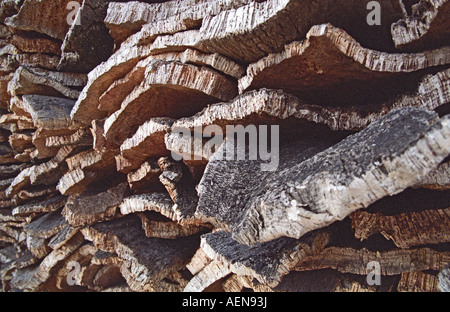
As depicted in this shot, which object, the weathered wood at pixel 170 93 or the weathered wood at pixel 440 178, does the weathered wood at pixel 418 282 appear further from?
the weathered wood at pixel 170 93

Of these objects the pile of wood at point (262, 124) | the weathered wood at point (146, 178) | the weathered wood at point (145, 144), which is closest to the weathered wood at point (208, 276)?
the pile of wood at point (262, 124)

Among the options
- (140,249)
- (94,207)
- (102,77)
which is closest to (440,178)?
(140,249)

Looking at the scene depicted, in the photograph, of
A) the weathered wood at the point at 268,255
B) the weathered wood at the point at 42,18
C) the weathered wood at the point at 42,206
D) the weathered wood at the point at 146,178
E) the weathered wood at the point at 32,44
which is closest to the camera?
the weathered wood at the point at 268,255

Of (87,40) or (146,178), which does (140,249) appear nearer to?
(146,178)

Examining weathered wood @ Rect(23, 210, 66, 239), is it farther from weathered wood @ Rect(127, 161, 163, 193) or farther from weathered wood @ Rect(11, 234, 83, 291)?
weathered wood @ Rect(127, 161, 163, 193)

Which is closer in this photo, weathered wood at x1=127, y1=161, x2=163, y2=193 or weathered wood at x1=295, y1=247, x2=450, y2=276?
weathered wood at x1=295, y1=247, x2=450, y2=276

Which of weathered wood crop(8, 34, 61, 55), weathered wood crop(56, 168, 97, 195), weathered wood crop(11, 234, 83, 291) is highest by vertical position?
weathered wood crop(8, 34, 61, 55)

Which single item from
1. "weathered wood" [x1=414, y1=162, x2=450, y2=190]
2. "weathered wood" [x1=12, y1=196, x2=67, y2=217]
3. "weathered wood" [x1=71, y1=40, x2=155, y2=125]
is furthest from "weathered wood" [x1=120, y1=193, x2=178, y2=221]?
"weathered wood" [x1=414, y1=162, x2=450, y2=190]

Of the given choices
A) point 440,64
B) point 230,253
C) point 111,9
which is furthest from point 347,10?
point 111,9
